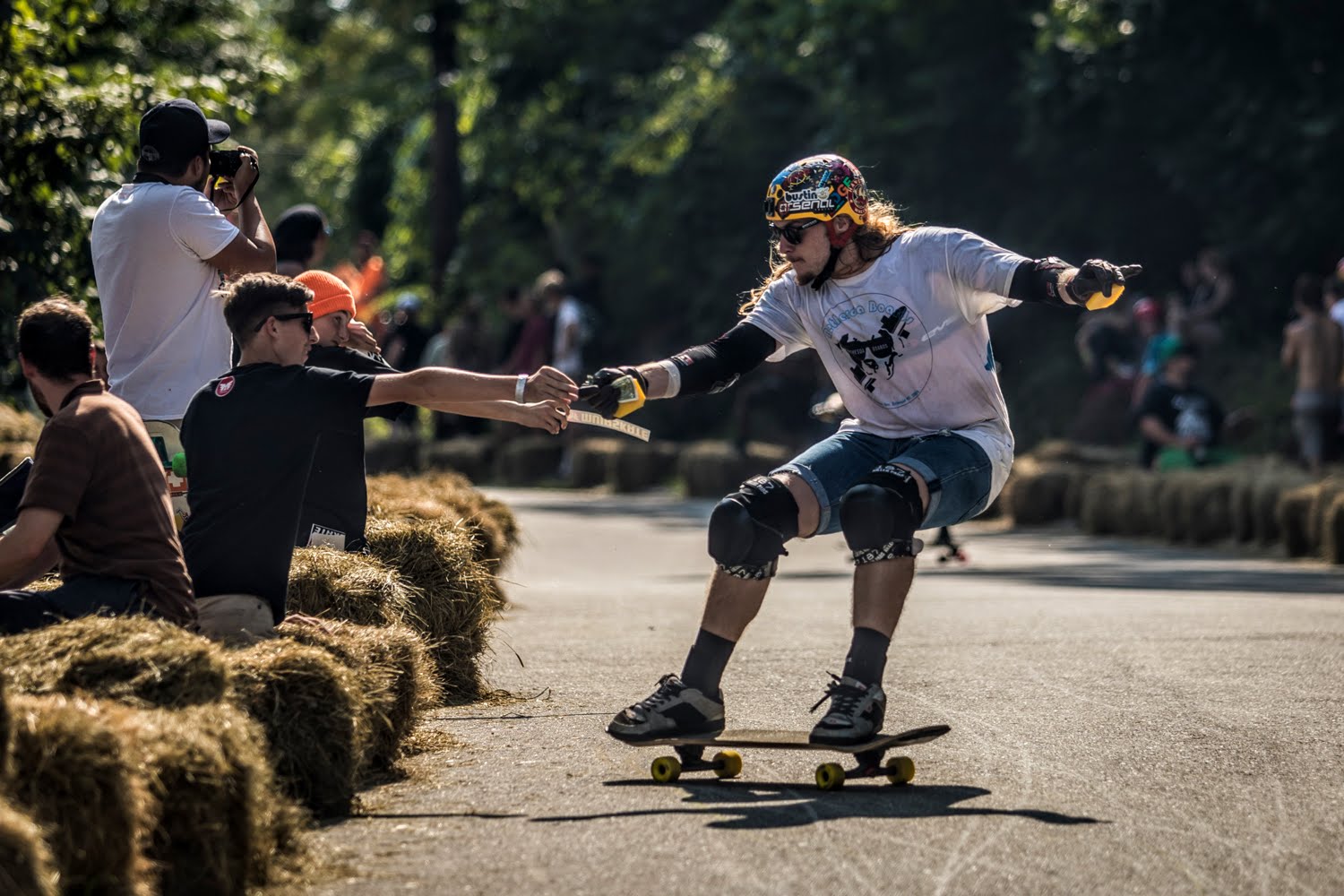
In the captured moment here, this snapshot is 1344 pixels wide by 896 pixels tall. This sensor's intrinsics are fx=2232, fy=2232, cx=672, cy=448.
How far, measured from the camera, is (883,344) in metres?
7.18

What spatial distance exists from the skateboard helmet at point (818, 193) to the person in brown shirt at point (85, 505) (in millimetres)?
2262

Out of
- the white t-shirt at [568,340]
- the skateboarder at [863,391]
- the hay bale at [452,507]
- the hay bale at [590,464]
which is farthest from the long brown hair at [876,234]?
the hay bale at [590,464]

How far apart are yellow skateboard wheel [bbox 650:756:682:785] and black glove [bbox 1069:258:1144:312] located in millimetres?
1898

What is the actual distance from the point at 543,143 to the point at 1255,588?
2432 centimetres

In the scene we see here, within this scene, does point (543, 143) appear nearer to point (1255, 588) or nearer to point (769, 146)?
point (769, 146)

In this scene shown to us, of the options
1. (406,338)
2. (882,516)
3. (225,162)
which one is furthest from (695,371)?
(406,338)

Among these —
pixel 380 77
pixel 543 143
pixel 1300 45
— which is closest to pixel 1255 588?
pixel 1300 45

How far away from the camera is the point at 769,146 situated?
3344cm

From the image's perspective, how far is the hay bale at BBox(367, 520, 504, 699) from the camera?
8.09 metres

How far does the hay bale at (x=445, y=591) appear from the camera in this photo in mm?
8094

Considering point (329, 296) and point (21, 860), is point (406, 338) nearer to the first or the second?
point (329, 296)

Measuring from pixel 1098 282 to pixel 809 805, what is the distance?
195 cm

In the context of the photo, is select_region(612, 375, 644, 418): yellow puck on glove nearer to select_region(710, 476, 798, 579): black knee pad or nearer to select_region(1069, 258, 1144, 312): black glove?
select_region(710, 476, 798, 579): black knee pad

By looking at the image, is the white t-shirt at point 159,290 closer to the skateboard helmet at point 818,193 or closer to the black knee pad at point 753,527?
the skateboard helmet at point 818,193
